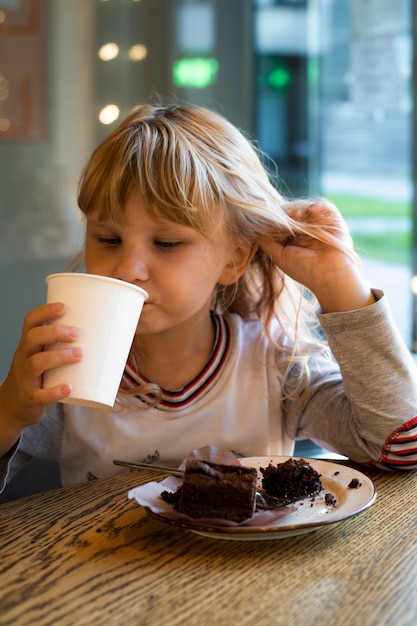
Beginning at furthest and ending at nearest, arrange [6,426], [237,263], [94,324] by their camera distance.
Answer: [237,263], [6,426], [94,324]

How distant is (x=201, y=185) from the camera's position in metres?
1.36

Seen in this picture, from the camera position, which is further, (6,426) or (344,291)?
(344,291)

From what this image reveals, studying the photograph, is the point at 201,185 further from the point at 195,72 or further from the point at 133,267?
the point at 195,72

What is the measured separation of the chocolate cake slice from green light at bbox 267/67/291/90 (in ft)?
7.74

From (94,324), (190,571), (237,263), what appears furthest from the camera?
(237,263)

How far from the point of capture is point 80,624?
78cm

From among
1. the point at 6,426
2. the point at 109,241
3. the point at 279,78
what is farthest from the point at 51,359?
the point at 279,78

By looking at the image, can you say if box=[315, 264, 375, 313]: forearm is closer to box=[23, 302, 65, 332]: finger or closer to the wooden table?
the wooden table

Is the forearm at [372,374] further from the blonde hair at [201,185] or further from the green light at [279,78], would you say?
the green light at [279,78]

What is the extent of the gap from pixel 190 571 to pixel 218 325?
74 cm

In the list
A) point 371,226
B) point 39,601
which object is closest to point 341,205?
point 371,226

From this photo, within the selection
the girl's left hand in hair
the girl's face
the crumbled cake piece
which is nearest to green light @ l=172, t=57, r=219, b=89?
the girl's left hand in hair

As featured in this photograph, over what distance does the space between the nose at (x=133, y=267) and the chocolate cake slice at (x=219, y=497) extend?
39 cm

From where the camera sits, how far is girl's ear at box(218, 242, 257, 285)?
1517 millimetres
